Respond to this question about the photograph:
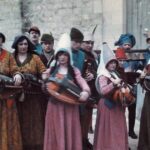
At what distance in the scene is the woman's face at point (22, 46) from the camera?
21.1 feet

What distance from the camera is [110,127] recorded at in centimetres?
630

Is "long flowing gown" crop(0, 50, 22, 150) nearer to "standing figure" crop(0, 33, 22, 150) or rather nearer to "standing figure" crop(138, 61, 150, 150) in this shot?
"standing figure" crop(0, 33, 22, 150)

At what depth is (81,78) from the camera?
246 inches

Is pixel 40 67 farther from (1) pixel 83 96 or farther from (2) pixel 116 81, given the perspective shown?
(2) pixel 116 81

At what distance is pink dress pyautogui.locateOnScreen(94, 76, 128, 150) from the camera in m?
6.26

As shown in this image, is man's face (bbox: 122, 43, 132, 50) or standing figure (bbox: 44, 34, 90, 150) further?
man's face (bbox: 122, 43, 132, 50)

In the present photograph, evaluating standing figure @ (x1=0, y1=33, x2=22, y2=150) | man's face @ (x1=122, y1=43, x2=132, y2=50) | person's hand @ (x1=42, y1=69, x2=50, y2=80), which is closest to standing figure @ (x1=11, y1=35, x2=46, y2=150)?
standing figure @ (x1=0, y1=33, x2=22, y2=150)

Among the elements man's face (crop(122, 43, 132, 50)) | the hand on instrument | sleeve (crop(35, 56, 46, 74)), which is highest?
man's face (crop(122, 43, 132, 50))

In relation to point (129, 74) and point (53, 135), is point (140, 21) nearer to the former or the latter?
point (129, 74)

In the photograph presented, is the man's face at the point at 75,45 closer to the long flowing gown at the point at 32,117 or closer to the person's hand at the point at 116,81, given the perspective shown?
the long flowing gown at the point at 32,117

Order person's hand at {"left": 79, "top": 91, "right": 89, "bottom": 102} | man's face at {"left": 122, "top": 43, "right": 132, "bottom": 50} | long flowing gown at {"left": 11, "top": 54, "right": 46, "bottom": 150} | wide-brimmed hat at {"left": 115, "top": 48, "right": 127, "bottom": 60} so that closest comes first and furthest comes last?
person's hand at {"left": 79, "top": 91, "right": 89, "bottom": 102} → long flowing gown at {"left": 11, "top": 54, "right": 46, "bottom": 150} → wide-brimmed hat at {"left": 115, "top": 48, "right": 127, "bottom": 60} → man's face at {"left": 122, "top": 43, "right": 132, "bottom": 50}

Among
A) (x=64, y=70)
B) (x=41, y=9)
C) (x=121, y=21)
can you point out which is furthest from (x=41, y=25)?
(x=64, y=70)

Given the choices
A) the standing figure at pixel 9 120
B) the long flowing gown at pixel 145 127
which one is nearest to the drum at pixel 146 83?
the long flowing gown at pixel 145 127

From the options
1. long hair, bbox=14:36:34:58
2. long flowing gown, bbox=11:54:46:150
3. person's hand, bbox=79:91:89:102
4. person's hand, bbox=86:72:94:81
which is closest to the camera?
person's hand, bbox=79:91:89:102
